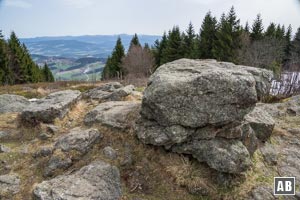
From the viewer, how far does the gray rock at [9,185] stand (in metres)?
6.61

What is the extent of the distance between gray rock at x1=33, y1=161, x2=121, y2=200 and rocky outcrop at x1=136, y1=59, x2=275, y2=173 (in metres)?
1.30

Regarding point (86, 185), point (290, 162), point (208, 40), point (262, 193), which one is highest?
point (208, 40)

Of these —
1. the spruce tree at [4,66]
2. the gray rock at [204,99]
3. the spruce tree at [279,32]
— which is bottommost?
the spruce tree at [4,66]

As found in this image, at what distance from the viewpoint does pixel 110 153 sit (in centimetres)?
734

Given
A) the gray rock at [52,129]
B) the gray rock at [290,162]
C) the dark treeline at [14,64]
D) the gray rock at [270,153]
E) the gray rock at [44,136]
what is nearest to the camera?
the gray rock at [290,162]

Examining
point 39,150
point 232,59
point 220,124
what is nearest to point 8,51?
point 232,59

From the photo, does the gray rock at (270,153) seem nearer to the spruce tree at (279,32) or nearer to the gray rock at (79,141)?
the gray rock at (79,141)

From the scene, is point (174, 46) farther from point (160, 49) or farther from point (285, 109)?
point (285, 109)

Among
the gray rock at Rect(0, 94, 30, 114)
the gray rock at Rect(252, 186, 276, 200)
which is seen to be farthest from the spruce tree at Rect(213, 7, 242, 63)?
the gray rock at Rect(252, 186, 276, 200)

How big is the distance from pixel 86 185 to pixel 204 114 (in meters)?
3.31

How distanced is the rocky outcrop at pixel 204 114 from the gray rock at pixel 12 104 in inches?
309

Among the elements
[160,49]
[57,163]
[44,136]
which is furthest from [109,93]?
[160,49]

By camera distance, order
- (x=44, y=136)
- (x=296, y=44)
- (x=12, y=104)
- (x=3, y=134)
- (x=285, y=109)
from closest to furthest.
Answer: (x=44, y=136) → (x=3, y=134) → (x=285, y=109) → (x=12, y=104) → (x=296, y=44)

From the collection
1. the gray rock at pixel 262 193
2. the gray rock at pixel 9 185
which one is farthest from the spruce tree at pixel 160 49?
the gray rock at pixel 262 193
